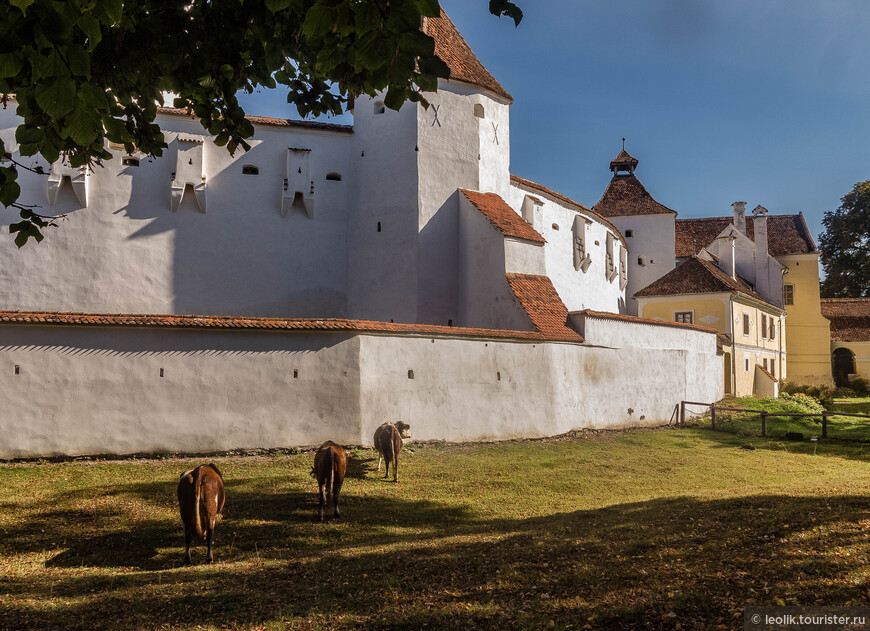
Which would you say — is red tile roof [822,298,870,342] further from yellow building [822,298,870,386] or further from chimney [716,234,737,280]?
chimney [716,234,737,280]

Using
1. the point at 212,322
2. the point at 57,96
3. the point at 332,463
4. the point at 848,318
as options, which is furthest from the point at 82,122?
the point at 848,318

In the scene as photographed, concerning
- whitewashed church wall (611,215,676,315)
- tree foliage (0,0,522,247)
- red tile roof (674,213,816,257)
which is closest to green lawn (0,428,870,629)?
tree foliage (0,0,522,247)

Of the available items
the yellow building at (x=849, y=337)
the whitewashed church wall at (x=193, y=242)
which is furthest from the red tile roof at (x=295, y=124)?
the yellow building at (x=849, y=337)

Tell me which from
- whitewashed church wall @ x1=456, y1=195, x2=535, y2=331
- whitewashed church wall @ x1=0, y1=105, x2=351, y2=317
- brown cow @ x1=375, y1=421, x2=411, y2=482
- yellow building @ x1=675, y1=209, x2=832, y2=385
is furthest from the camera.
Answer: yellow building @ x1=675, y1=209, x2=832, y2=385

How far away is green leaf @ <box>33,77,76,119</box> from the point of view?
2.79 m

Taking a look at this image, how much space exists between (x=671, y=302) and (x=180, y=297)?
25.1 meters

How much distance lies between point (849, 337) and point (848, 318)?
76.5 inches

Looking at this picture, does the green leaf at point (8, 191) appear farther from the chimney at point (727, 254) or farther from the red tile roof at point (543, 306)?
the chimney at point (727, 254)

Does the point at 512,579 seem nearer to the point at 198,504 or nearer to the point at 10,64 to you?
the point at 198,504

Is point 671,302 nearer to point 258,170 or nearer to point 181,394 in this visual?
point 258,170

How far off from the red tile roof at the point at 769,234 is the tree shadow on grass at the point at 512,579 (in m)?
38.0

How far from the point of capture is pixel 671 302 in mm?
32469

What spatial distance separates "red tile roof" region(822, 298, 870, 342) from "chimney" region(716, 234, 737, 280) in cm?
1209

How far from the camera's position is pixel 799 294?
42.4 metres
